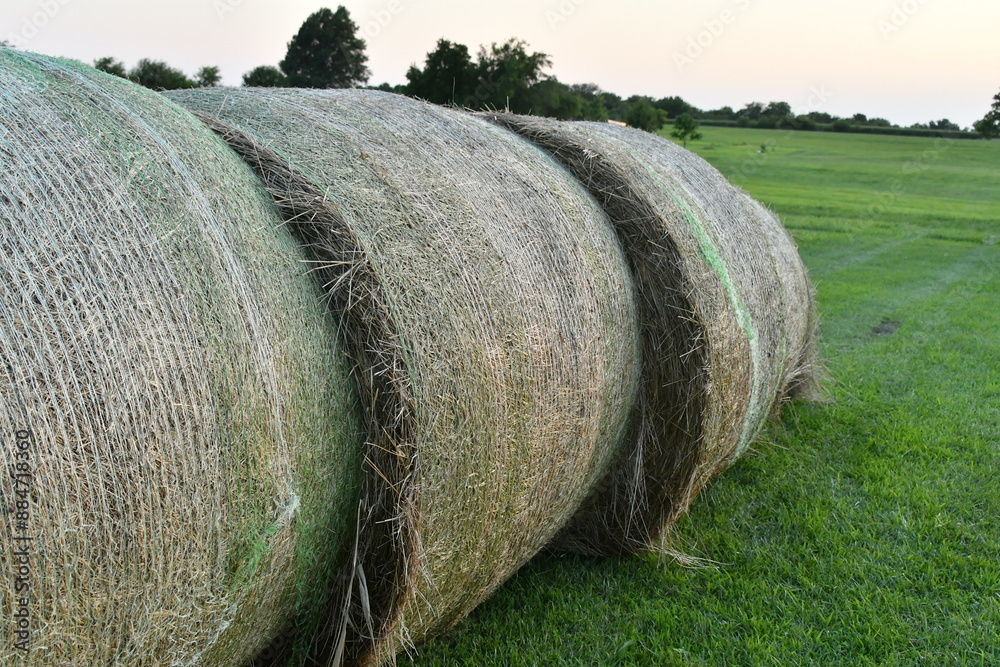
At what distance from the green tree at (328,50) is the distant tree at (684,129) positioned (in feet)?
88.2

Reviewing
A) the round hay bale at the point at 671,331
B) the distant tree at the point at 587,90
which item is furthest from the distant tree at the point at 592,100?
the round hay bale at the point at 671,331

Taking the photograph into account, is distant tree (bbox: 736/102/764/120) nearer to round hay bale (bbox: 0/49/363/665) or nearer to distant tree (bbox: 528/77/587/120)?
distant tree (bbox: 528/77/587/120)

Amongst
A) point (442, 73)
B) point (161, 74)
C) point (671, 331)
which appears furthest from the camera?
point (442, 73)

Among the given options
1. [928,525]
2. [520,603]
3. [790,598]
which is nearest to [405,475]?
[520,603]

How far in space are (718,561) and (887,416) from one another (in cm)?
276

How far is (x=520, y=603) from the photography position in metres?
3.84

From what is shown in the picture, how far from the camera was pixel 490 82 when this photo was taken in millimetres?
39688

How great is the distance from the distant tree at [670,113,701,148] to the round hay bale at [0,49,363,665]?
42.4 m

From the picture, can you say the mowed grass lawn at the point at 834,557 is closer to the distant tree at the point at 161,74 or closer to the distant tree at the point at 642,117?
the distant tree at the point at 161,74

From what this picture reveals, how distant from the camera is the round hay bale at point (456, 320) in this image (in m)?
2.69

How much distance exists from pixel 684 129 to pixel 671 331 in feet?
136

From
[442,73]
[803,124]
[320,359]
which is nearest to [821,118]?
[803,124]

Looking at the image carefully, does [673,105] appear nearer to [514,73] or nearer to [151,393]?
[514,73]

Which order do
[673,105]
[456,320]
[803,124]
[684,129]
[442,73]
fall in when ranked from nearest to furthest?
1. [456,320]
2. [442,73]
3. [684,129]
4. [803,124]
5. [673,105]
